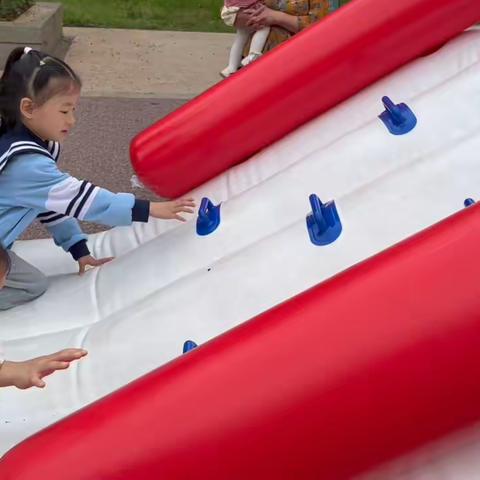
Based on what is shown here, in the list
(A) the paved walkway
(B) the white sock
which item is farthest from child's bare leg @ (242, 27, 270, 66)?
(A) the paved walkway

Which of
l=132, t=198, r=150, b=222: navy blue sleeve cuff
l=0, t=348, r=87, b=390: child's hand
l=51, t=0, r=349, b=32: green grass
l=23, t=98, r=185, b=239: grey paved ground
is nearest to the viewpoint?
l=0, t=348, r=87, b=390: child's hand

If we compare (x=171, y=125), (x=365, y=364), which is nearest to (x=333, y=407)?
(x=365, y=364)

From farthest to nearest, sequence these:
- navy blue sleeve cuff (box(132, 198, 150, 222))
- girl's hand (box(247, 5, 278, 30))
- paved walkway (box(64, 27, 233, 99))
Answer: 1. paved walkway (box(64, 27, 233, 99))
2. girl's hand (box(247, 5, 278, 30))
3. navy blue sleeve cuff (box(132, 198, 150, 222))

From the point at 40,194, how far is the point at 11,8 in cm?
369

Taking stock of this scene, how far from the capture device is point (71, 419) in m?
1.09

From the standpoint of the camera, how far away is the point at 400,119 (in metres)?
1.74

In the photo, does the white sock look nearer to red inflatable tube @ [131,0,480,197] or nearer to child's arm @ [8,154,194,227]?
red inflatable tube @ [131,0,480,197]

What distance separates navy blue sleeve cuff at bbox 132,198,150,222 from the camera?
5.95 ft

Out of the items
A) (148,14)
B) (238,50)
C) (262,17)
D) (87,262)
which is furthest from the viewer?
(148,14)

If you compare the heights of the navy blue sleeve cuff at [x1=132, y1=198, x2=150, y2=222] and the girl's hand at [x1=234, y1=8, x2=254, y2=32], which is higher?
the girl's hand at [x1=234, y1=8, x2=254, y2=32]

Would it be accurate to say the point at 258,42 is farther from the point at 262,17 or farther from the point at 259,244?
the point at 259,244

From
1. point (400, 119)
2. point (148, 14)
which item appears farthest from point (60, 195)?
point (148, 14)

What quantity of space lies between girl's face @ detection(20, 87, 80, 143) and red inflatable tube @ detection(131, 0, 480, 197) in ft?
1.00

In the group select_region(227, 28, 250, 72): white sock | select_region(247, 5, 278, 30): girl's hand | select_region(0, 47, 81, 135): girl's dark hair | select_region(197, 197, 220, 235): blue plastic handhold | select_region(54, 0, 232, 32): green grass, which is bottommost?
select_region(197, 197, 220, 235): blue plastic handhold
